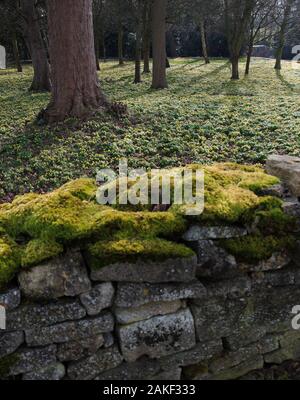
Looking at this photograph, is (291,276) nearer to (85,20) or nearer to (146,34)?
(85,20)

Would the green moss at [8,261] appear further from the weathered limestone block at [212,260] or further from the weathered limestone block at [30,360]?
the weathered limestone block at [212,260]

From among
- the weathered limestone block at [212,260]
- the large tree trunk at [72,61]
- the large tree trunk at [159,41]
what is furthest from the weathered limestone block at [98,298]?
the large tree trunk at [159,41]

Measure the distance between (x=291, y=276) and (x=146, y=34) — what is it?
18148mm

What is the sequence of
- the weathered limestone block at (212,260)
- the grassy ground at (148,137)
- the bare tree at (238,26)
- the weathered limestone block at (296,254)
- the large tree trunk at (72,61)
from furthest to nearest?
1. the bare tree at (238,26)
2. the large tree trunk at (72,61)
3. the grassy ground at (148,137)
4. the weathered limestone block at (296,254)
5. the weathered limestone block at (212,260)

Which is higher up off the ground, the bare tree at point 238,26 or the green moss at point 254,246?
the bare tree at point 238,26

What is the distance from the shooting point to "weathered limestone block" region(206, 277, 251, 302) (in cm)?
327

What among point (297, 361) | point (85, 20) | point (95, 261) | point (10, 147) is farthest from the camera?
point (85, 20)

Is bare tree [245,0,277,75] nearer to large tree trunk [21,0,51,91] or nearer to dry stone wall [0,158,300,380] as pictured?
large tree trunk [21,0,51,91]

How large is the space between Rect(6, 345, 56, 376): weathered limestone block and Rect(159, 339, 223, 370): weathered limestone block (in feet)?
2.86

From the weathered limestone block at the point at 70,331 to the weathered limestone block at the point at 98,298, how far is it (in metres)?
0.07

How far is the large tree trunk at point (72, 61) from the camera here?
380 inches

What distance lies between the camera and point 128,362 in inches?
127

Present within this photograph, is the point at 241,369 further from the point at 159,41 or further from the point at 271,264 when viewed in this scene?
the point at 159,41

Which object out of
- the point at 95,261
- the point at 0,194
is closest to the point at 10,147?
the point at 0,194
